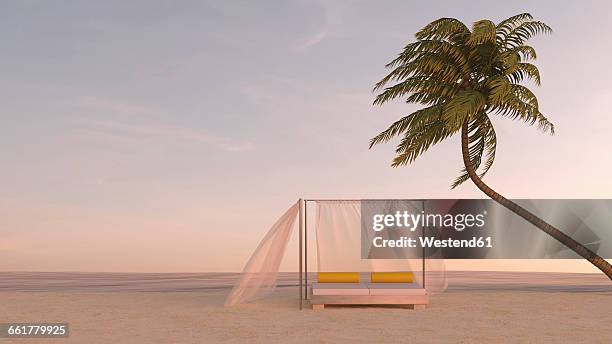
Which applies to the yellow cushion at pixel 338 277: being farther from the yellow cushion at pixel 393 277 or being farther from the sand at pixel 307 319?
the sand at pixel 307 319

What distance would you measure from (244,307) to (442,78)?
8.89 meters

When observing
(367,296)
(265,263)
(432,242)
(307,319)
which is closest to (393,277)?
(367,296)

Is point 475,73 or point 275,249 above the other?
point 475,73

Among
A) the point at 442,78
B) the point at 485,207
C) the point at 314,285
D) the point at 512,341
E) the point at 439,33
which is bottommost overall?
the point at 512,341

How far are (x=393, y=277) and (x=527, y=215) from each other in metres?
5.47

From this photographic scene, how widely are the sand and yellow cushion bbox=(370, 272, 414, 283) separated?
0.91 metres

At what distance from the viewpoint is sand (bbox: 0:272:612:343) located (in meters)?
10.8

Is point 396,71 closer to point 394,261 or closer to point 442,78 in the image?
point 442,78

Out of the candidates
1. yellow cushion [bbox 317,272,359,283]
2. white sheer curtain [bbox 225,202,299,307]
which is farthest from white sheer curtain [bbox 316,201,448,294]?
white sheer curtain [bbox 225,202,299,307]

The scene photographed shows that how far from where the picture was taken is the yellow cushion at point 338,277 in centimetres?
1510

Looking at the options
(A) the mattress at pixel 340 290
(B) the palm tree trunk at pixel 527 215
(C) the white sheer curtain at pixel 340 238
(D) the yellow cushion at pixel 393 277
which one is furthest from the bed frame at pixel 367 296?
(B) the palm tree trunk at pixel 527 215

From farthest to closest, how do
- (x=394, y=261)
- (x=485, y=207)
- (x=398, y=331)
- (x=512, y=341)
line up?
(x=485, y=207) → (x=394, y=261) → (x=398, y=331) → (x=512, y=341)

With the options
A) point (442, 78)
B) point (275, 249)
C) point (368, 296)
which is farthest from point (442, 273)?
point (442, 78)

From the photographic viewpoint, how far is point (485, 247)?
17234 mm
